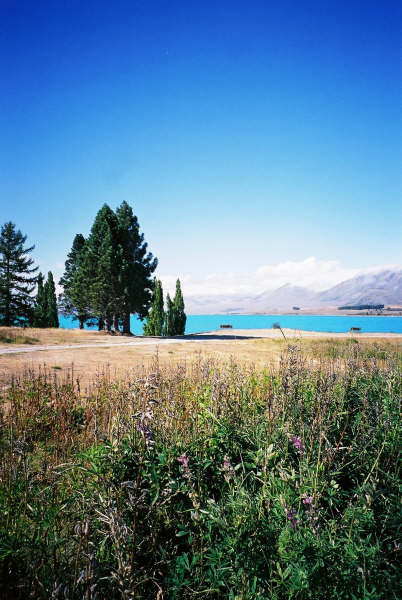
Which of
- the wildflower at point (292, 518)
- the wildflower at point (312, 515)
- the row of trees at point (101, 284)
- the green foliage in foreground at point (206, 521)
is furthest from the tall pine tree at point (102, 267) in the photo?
the wildflower at point (312, 515)

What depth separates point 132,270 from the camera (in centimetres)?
2741

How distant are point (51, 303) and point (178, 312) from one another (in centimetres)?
1478

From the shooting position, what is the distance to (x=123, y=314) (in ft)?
93.5

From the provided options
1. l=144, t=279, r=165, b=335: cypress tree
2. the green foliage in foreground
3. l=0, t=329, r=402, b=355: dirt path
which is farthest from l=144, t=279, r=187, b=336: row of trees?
the green foliage in foreground

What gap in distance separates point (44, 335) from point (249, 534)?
71.1 feet

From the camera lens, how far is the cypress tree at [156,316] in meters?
30.3

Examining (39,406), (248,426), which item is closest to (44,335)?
(39,406)

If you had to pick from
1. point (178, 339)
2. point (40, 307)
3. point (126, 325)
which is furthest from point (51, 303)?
point (178, 339)

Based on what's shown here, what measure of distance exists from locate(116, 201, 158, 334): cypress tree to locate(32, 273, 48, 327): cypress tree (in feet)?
40.7

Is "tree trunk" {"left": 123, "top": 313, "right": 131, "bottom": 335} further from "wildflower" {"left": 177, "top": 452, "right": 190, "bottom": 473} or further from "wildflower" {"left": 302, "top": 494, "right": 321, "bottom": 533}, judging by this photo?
"wildflower" {"left": 302, "top": 494, "right": 321, "bottom": 533}

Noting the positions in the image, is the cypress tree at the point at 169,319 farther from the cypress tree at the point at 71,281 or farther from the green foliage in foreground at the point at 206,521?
the green foliage in foreground at the point at 206,521

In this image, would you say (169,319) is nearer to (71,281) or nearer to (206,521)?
(71,281)

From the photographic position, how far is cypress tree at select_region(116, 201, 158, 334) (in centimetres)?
2688

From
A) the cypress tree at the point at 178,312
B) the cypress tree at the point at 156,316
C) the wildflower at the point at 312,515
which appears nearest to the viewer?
the wildflower at the point at 312,515
